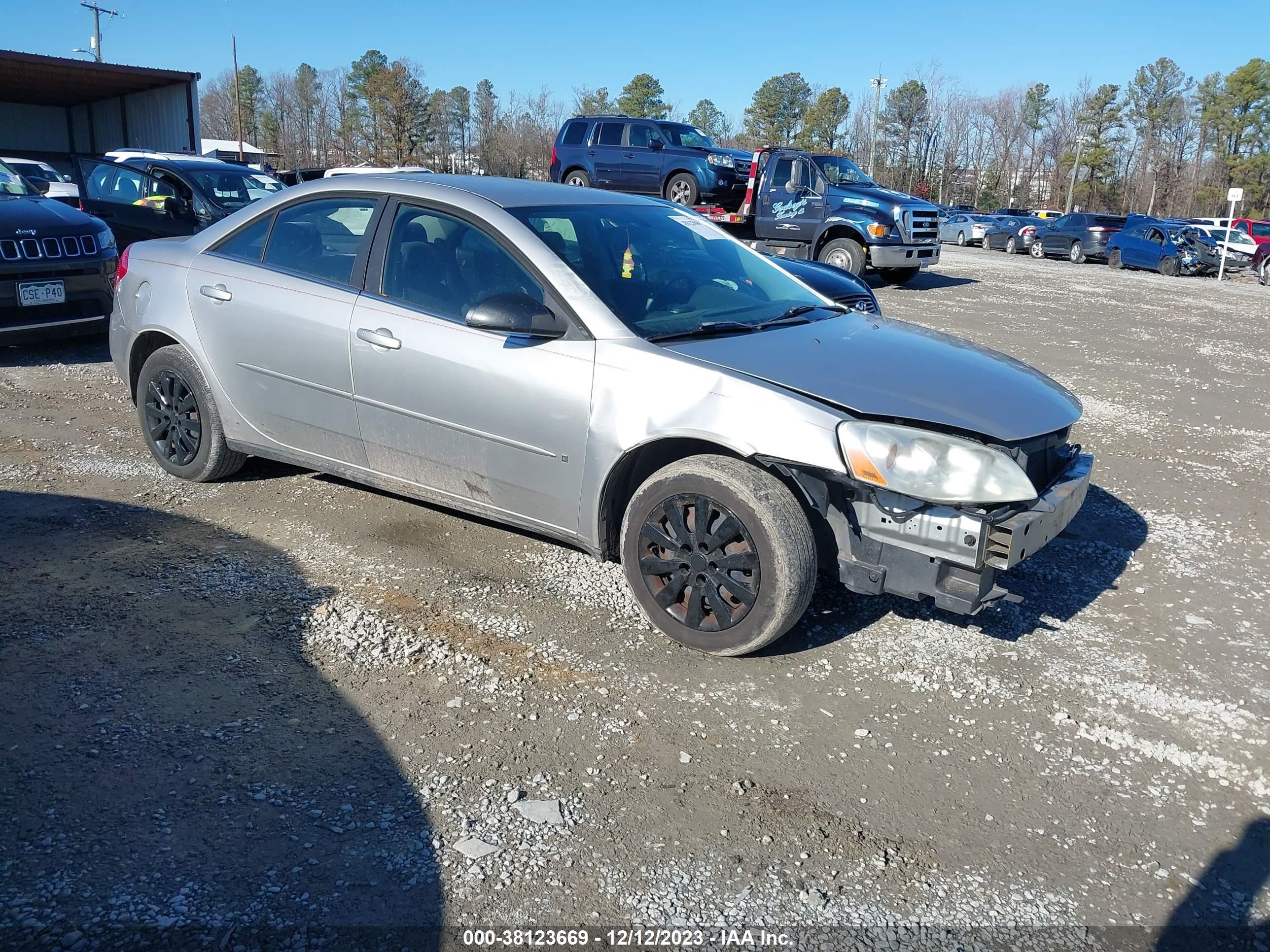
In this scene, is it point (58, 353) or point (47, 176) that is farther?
point (47, 176)

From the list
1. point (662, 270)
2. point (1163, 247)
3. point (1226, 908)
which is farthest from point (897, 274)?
point (1226, 908)

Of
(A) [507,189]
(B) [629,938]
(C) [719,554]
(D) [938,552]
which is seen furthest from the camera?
(A) [507,189]

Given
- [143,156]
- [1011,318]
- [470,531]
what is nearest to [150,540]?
[470,531]

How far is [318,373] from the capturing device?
4574 millimetres

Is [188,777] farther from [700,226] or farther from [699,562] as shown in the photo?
[700,226]

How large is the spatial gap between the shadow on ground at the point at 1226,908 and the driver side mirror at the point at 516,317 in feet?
9.04

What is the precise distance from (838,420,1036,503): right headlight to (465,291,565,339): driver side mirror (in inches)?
48.5

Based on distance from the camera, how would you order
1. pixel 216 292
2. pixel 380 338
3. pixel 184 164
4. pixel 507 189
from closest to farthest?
pixel 380 338 → pixel 507 189 → pixel 216 292 → pixel 184 164

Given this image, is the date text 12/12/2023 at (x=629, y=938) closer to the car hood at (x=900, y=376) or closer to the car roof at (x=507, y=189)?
the car hood at (x=900, y=376)

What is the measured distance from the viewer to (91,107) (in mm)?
27625

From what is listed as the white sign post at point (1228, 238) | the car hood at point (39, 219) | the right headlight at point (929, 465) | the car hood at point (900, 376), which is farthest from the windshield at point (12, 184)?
the white sign post at point (1228, 238)

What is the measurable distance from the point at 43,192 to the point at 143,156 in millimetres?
4902

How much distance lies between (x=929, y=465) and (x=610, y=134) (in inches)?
677

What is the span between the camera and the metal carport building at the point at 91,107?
896 inches
